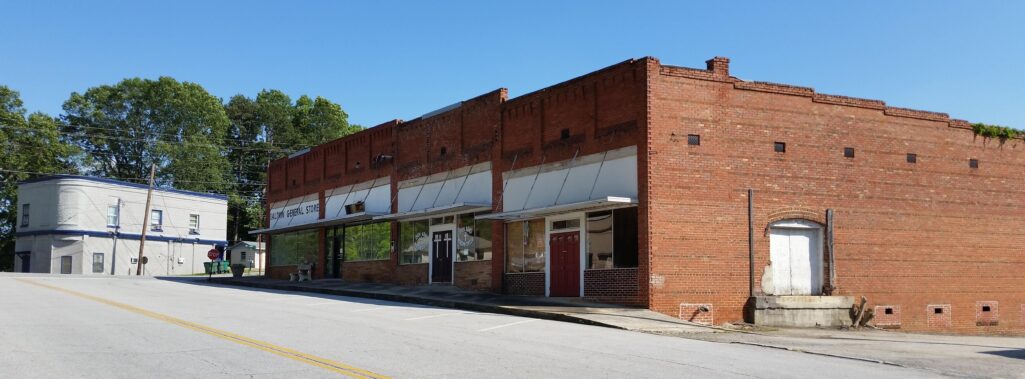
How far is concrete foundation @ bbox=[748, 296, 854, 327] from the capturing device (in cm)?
2234

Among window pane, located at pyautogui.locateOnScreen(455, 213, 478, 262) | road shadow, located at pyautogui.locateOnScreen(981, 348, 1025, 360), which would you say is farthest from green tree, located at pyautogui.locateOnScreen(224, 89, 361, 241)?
road shadow, located at pyautogui.locateOnScreen(981, 348, 1025, 360)

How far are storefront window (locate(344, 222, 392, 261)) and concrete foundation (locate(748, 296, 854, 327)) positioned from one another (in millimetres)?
16437

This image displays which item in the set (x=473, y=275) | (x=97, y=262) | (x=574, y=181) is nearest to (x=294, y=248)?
(x=473, y=275)

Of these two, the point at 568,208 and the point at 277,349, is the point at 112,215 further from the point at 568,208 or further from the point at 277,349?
the point at 277,349

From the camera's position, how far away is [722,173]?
73.8 feet

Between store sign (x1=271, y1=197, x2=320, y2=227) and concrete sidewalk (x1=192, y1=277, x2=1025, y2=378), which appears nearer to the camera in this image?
concrete sidewalk (x1=192, y1=277, x2=1025, y2=378)

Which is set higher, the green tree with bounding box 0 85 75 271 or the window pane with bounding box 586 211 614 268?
the green tree with bounding box 0 85 75 271

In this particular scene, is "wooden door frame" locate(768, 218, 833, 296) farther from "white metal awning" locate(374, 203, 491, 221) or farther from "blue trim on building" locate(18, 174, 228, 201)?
"blue trim on building" locate(18, 174, 228, 201)

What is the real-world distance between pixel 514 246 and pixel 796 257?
28.8ft

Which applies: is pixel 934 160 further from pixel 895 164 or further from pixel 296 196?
pixel 296 196

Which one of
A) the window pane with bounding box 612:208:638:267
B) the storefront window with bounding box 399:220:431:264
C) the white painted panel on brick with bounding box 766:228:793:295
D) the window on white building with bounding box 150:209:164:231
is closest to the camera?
the window pane with bounding box 612:208:638:267

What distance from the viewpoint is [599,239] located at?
23641 mm

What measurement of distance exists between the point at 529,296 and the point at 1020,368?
48.2ft

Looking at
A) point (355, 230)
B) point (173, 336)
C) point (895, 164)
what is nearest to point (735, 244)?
point (895, 164)
